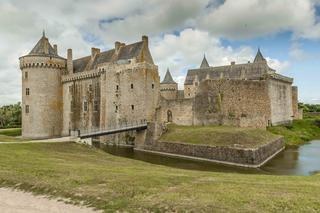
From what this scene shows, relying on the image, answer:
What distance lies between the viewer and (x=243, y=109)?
111ft

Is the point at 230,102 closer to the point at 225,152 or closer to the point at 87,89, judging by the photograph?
the point at 225,152

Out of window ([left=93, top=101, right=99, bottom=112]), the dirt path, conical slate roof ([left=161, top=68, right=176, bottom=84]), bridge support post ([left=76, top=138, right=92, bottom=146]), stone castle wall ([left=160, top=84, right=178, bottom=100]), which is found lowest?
the dirt path

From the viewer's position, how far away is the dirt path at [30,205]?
24.5 ft

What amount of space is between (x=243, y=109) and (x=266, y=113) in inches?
166

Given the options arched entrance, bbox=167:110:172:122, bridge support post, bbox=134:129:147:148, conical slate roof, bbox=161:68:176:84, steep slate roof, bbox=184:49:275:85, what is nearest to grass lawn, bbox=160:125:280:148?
bridge support post, bbox=134:129:147:148

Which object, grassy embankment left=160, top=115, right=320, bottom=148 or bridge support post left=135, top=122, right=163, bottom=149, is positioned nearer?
grassy embankment left=160, top=115, right=320, bottom=148

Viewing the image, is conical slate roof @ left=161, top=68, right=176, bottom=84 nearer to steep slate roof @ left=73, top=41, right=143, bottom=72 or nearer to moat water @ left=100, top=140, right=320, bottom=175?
steep slate roof @ left=73, top=41, right=143, bottom=72

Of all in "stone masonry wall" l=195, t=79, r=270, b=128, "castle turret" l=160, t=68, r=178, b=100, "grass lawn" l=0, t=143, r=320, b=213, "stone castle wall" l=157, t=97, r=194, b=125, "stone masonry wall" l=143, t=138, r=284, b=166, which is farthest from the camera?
"castle turret" l=160, t=68, r=178, b=100

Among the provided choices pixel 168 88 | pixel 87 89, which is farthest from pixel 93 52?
pixel 168 88

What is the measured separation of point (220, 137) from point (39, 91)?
23.1 meters

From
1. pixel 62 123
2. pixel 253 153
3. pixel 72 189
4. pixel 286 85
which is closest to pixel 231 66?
pixel 286 85

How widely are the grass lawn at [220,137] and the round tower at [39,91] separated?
16342 millimetres

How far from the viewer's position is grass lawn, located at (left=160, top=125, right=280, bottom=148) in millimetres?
23047

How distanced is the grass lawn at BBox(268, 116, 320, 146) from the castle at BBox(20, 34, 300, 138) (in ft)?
5.57
